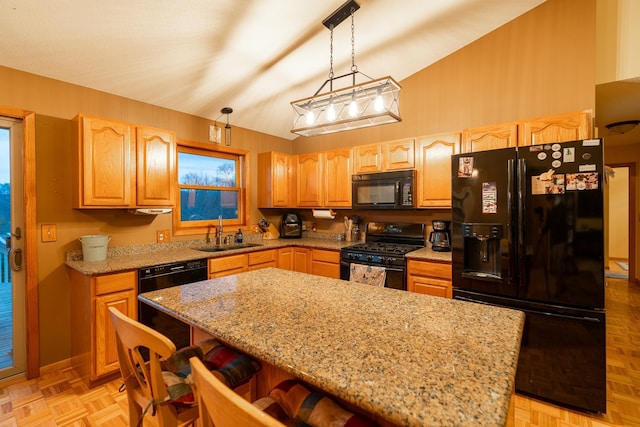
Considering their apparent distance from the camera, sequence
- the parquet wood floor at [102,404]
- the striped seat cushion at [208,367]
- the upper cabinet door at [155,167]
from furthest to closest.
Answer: the upper cabinet door at [155,167], the parquet wood floor at [102,404], the striped seat cushion at [208,367]

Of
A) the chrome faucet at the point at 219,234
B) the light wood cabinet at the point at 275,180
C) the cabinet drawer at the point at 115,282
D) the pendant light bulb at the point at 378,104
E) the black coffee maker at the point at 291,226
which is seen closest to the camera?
the pendant light bulb at the point at 378,104

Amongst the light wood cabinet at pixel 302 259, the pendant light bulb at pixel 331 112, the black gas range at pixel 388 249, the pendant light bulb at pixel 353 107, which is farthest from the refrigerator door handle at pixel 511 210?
the light wood cabinet at pixel 302 259

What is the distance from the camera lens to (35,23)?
76.2 inches

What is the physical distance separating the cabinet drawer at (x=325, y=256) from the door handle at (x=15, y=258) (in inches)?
101

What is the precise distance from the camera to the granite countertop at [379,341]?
2.29 ft

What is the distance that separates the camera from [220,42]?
94.0 inches

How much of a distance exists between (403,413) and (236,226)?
3.55 meters

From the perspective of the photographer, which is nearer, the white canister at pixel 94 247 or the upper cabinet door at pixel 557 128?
the upper cabinet door at pixel 557 128

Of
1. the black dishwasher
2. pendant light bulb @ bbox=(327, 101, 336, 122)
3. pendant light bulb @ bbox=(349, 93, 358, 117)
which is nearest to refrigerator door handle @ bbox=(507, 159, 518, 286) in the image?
pendant light bulb @ bbox=(349, 93, 358, 117)

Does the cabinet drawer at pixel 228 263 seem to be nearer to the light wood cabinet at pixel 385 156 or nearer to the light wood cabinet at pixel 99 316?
the light wood cabinet at pixel 99 316

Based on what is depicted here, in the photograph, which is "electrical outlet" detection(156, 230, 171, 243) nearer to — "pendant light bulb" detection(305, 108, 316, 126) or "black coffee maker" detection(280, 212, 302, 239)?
"black coffee maker" detection(280, 212, 302, 239)

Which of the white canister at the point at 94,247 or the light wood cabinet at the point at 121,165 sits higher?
the light wood cabinet at the point at 121,165

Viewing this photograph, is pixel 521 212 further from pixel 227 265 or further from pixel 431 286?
pixel 227 265

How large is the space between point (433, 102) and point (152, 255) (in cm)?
332
